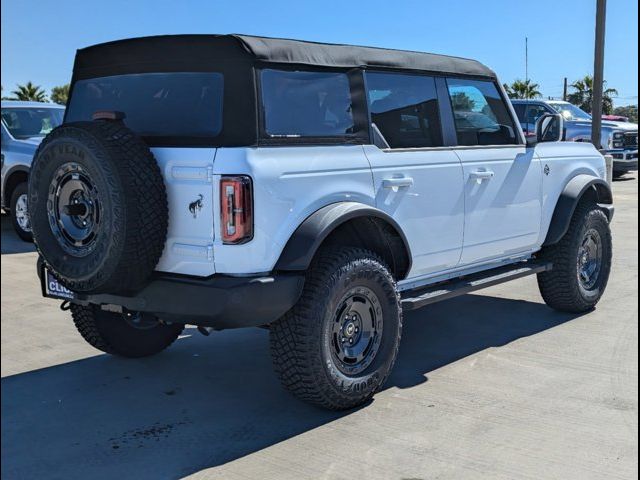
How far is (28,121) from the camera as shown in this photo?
1120cm

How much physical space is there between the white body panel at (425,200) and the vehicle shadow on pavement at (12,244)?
6.41 m

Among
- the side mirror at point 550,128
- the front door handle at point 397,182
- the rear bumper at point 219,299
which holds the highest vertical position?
the side mirror at point 550,128

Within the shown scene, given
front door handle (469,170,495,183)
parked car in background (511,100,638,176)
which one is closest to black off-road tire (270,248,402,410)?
front door handle (469,170,495,183)

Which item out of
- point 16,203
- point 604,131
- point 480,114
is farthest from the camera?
point 604,131

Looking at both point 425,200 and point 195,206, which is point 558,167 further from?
point 195,206

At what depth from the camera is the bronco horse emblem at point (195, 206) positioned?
3676mm

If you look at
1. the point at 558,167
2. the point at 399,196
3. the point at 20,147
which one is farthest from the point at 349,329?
the point at 20,147

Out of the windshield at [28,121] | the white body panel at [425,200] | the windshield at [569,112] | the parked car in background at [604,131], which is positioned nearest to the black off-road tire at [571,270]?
the white body panel at [425,200]

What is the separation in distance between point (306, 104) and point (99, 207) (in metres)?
1.22

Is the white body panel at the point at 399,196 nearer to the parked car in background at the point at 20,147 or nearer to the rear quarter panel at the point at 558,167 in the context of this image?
the rear quarter panel at the point at 558,167

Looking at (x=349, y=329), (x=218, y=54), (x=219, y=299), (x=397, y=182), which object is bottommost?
(x=349, y=329)

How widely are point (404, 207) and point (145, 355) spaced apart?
2.05 meters

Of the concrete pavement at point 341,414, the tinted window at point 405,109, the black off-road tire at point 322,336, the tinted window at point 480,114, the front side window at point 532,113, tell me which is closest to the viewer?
the concrete pavement at point 341,414

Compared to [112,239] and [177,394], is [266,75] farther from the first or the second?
[177,394]
